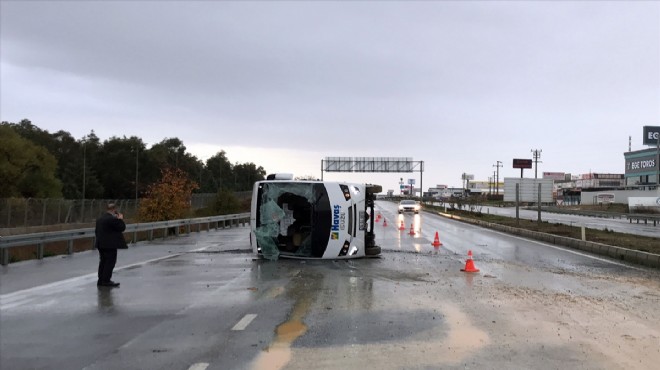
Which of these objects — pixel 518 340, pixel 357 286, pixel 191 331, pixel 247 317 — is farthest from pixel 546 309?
pixel 191 331

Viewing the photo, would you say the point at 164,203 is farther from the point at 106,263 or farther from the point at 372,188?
the point at 106,263

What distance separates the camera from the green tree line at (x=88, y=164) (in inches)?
2144

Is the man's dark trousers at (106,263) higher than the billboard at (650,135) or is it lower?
lower

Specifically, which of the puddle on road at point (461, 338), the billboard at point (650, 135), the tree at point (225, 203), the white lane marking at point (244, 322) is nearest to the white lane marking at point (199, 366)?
the white lane marking at point (244, 322)

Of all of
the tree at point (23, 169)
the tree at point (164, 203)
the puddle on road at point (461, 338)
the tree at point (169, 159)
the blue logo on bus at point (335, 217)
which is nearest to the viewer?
the puddle on road at point (461, 338)

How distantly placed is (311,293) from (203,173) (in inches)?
3999

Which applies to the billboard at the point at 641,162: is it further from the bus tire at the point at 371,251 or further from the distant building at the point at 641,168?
the bus tire at the point at 371,251

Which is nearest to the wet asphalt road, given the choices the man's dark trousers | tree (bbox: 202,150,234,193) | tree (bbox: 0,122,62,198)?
the man's dark trousers

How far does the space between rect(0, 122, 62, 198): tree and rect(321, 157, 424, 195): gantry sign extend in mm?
41485

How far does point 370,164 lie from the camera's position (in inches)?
3455

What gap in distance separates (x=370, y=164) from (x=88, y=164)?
43531 mm

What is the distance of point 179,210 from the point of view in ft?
109

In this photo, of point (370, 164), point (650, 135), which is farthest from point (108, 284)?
point (650, 135)

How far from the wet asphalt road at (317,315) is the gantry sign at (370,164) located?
73010mm
